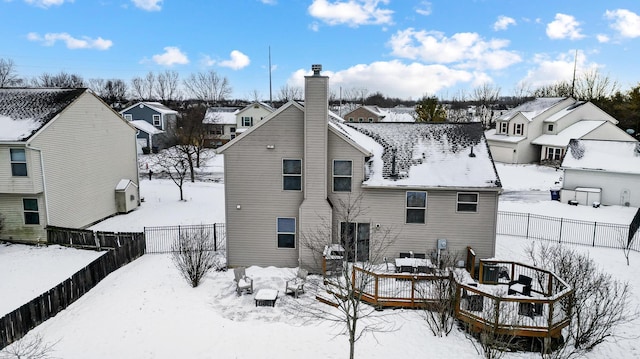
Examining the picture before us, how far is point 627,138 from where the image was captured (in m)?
41.2

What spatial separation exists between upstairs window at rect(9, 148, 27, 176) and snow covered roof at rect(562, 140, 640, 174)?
3339 centimetres

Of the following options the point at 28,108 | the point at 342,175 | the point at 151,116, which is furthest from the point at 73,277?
the point at 151,116

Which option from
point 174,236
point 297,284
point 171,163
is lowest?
point 297,284

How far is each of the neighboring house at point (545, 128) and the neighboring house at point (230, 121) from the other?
31992 mm

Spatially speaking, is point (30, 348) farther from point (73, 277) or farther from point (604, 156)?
point (604, 156)

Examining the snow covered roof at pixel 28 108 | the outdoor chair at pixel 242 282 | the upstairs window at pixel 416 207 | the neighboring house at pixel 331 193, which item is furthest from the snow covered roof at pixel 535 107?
Result: the snow covered roof at pixel 28 108

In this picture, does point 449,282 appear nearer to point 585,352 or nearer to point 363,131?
point 585,352

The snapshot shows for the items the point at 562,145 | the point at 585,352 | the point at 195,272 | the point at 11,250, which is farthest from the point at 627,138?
the point at 11,250

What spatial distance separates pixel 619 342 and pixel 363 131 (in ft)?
44.0

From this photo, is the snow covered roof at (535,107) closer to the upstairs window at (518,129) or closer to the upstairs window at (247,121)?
the upstairs window at (518,129)

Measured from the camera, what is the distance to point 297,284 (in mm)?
16297

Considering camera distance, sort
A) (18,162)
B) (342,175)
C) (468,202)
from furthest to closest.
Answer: (18,162)
(342,175)
(468,202)

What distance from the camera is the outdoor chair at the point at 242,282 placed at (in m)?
15.9

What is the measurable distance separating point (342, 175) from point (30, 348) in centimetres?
1212
